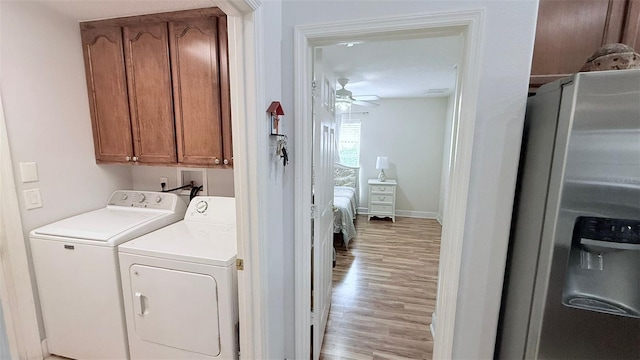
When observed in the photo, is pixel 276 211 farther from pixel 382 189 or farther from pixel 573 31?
pixel 382 189

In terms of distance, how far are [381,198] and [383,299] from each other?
2.78 m

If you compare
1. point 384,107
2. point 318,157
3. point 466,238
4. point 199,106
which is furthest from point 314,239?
point 384,107

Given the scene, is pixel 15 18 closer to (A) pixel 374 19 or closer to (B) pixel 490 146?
(A) pixel 374 19

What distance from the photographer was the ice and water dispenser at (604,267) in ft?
3.13

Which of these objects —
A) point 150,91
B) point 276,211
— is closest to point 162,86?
point 150,91

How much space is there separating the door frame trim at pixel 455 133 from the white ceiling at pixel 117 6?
888 millimetres

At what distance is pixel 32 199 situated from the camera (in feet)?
5.76

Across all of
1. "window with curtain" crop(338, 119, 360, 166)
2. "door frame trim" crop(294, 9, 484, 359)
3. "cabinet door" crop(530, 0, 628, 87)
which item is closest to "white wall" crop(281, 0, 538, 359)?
"door frame trim" crop(294, 9, 484, 359)

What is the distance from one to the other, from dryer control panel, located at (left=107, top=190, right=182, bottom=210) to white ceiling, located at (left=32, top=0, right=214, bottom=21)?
4.35 feet

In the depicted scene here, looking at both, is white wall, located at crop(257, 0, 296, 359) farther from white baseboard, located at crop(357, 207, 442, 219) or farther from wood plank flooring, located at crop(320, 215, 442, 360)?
white baseboard, located at crop(357, 207, 442, 219)

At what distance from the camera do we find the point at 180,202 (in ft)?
7.12

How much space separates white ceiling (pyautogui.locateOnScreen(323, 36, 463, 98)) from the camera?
2.46m

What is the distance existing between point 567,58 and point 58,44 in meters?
3.26

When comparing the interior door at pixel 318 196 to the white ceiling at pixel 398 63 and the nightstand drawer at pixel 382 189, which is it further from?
the nightstand drawer at pixel 382 189
